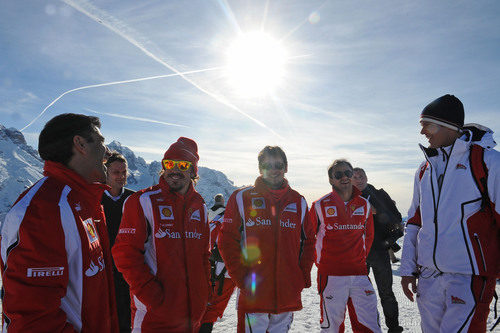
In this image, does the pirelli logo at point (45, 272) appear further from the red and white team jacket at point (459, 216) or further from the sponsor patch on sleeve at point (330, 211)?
the sponsor patch on sleeve at point (330, 211)

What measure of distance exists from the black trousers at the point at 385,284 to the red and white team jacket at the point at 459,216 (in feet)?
8.73

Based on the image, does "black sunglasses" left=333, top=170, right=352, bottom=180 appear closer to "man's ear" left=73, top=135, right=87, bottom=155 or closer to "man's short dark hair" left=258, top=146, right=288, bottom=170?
"man's short dark hair" left=258, top=146, right=288, bottom=170

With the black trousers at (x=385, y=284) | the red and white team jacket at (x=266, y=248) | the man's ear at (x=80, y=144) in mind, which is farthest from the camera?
the black trousers at (x=385, y=284)

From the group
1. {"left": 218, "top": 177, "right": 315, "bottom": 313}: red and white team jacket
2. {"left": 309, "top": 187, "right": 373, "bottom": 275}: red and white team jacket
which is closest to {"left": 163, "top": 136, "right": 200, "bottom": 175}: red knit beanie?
{"left": 218, "top": 177, "right": 315, "bottom": 313}: red and white team jacket

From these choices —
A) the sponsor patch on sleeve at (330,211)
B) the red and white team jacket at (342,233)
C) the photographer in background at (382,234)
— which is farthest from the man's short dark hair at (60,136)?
the photographer in background at (382,234)

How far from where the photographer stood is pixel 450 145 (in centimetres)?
274

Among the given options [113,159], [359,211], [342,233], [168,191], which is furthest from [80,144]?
[359,211]

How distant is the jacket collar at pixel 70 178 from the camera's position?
5.62ft

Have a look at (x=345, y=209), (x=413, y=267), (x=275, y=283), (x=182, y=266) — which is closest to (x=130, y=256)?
(x=182, y=266)

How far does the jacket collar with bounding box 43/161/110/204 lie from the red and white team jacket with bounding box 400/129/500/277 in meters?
2.81

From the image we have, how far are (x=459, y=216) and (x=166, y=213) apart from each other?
265 centimetres

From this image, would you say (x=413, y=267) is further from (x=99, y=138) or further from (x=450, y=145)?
(x=99, y=138)

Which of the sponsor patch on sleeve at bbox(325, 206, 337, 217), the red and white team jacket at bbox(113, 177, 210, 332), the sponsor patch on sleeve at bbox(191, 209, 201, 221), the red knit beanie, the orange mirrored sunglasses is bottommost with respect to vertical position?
the red and white team jacket at bbox(113, 177, 210, 332)

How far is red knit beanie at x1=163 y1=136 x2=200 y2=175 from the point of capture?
331 centimetres
